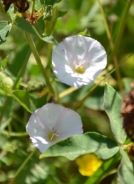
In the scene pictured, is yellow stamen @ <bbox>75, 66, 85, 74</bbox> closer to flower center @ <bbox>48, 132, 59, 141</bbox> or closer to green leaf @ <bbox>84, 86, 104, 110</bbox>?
flower center @ <bbox>48, 132, 59, 141</bbox>

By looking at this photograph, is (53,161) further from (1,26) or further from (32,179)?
(1,26)

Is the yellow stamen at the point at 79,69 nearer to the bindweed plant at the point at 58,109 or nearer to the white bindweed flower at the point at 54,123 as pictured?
the bindweed plant at the point at 58,109

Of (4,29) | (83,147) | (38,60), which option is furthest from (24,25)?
(83,147)

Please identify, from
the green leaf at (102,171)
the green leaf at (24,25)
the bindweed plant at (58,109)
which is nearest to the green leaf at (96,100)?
the bindweed plant at (58,109)

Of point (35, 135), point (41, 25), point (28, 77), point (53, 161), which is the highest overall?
point (41, 25)

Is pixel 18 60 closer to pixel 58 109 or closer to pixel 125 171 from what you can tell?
pixel 58 109

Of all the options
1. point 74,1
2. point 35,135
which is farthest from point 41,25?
point 74,1
